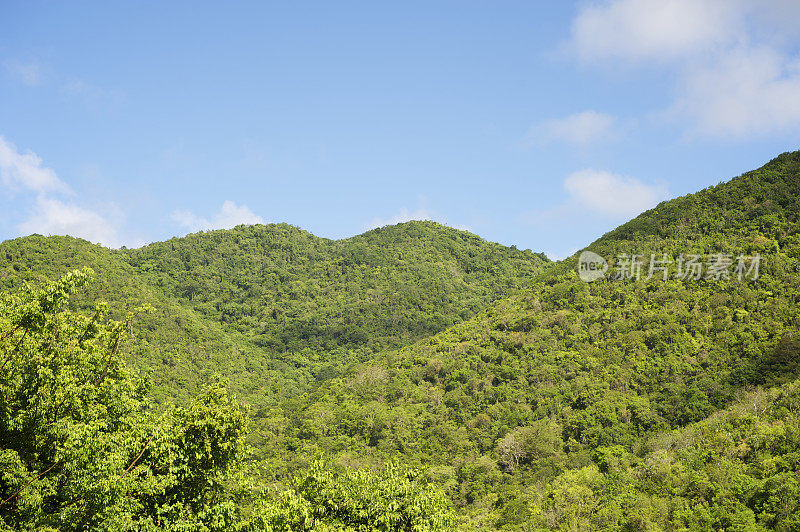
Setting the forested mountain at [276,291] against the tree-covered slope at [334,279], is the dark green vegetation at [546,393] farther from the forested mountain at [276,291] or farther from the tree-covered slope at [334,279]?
the tree-covered slope at [334,279]

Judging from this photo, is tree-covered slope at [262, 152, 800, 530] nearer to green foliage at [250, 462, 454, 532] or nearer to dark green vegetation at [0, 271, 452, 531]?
green foliage at [250, 462, 454, 532]

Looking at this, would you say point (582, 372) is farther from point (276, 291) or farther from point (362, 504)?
point (276, 291)

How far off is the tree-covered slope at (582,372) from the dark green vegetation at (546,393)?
0.20m

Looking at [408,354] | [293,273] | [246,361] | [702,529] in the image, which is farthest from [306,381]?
[702,529]

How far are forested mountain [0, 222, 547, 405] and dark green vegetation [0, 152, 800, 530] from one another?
65 centimetres

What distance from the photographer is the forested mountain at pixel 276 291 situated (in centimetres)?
8088

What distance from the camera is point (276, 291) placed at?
12556cm

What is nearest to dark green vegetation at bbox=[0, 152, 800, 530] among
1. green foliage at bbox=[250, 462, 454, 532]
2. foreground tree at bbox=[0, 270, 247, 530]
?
green foliage at bbox=[250, 462, 454, 532]

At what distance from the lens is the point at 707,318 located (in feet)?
176

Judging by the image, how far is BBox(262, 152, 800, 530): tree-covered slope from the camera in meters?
45.2

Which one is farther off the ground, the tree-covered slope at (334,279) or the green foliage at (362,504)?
the tree-covered slope at (334,279)

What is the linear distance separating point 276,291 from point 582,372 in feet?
267

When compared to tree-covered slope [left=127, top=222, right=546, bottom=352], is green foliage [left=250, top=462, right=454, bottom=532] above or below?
below

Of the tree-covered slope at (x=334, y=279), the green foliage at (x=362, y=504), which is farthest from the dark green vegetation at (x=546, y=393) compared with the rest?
the tree-covered slope at (x=334, y=279)
